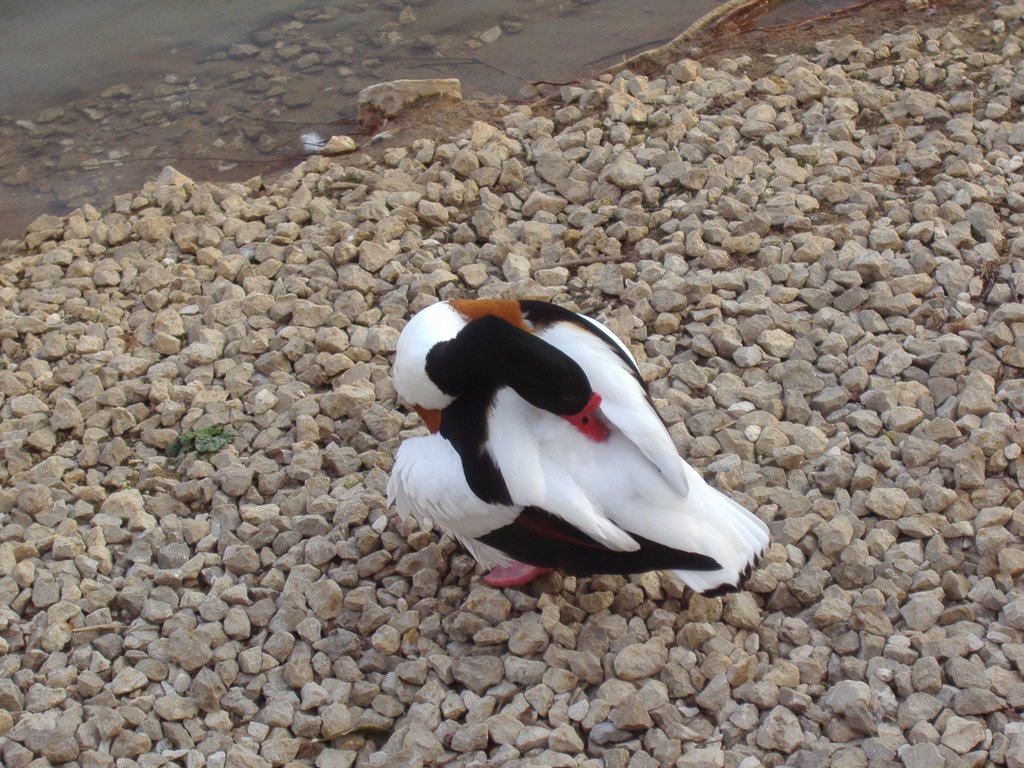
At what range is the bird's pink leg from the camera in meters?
2.65

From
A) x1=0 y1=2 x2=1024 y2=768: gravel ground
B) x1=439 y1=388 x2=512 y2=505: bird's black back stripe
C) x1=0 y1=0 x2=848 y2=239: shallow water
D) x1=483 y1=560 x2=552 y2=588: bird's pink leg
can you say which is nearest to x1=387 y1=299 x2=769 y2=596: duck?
x1=439 y1=388 x2=512 y2=505: bird's black back stripe

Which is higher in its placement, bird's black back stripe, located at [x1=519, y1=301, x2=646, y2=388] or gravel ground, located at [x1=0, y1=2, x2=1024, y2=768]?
bird's black back stripe, located at [x1=519, y1=301, x2=646, y2=388]

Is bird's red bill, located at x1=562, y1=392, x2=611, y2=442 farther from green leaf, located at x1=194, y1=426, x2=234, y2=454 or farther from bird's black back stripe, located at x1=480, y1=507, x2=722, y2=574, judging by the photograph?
green leaf, located at x1=194, y1=426, x2=234, y2=454

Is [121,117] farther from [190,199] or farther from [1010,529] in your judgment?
[1010,529]

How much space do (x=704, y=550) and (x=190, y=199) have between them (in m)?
2.54

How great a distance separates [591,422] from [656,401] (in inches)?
30.2

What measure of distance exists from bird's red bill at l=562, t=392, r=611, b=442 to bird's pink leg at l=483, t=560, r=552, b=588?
0.40 metres

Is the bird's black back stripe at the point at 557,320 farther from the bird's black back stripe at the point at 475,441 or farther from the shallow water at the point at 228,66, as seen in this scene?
the shallow water at the point at 228,66

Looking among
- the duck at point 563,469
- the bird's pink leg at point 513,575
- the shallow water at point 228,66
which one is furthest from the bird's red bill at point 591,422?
the shallow water at point 228,66

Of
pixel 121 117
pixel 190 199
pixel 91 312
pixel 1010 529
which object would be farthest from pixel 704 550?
pixel 121 117

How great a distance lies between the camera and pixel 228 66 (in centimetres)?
565

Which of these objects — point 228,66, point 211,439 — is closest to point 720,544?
point 211,439

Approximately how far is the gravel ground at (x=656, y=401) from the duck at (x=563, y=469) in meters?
0.22

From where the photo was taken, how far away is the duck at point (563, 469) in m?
2.32
